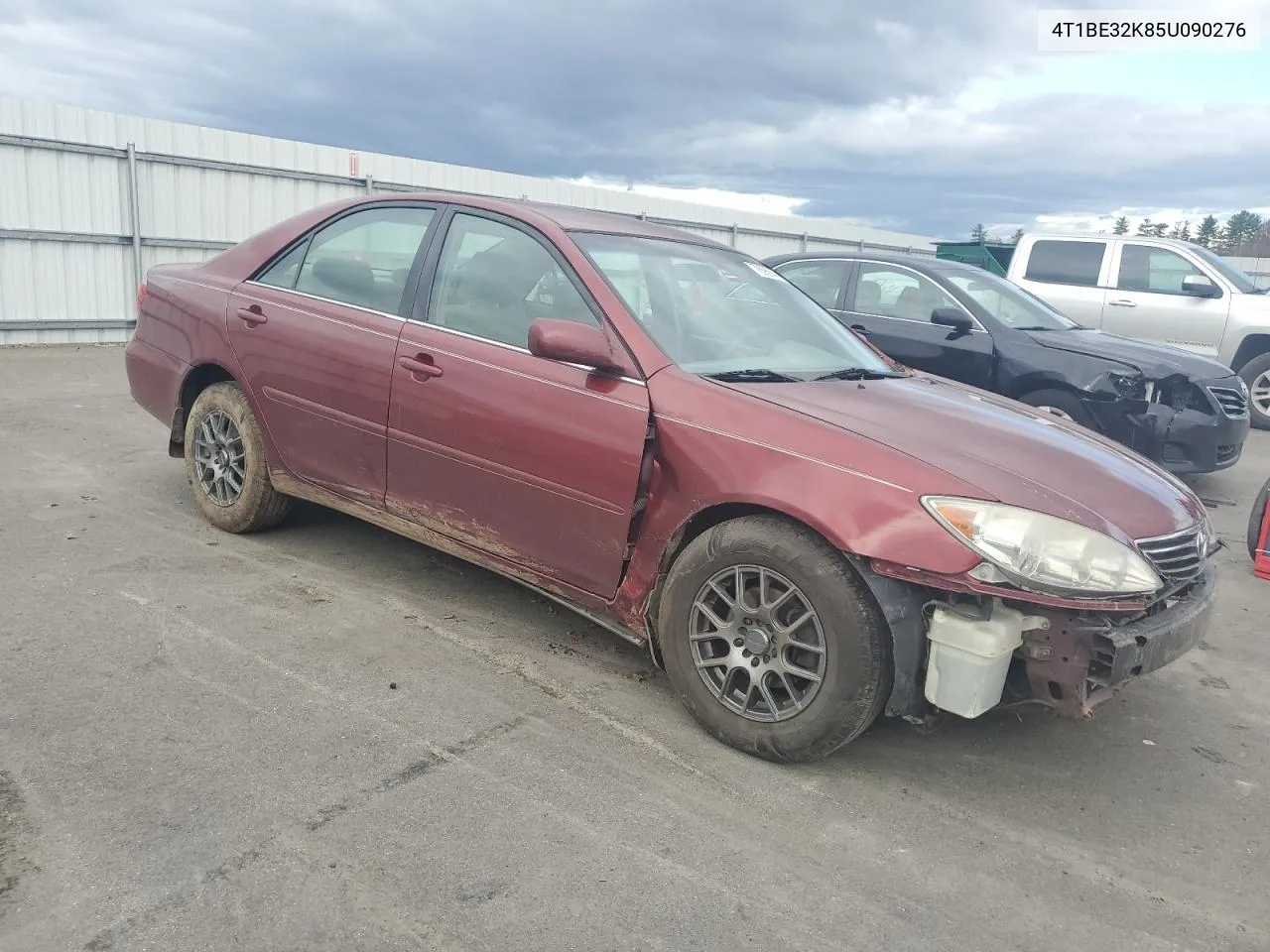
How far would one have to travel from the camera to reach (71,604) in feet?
12.6

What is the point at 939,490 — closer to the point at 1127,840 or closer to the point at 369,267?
the point at 1127,840

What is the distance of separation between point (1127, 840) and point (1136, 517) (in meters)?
0.95

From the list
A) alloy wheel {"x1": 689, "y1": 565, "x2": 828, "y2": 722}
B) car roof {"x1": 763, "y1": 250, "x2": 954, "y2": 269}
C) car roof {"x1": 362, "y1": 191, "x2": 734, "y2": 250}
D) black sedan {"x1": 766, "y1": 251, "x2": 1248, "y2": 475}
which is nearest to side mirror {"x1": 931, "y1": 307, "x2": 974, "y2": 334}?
black sedan {"x1": 766, "y1": 251, "x2": 1248, "y2": 475}

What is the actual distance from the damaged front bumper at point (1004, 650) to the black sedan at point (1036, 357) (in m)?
3.94

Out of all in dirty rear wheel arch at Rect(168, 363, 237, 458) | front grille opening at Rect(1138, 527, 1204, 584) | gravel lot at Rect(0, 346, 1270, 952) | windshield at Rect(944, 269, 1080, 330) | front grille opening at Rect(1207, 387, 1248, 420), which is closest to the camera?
gravel lot at Rect(0, 346, 1270, 952)

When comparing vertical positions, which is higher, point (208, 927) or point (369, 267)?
point (369, 267)

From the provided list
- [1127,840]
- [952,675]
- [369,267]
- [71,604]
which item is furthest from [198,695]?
[1127,840]

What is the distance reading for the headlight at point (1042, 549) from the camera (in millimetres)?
2697

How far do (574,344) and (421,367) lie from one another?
2.75 ft

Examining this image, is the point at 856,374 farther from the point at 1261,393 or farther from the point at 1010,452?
the point at 1261,393

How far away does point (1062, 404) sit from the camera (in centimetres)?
709

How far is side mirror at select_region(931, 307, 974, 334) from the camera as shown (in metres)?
7.36

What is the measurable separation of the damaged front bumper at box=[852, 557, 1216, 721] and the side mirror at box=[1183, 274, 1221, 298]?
891cm

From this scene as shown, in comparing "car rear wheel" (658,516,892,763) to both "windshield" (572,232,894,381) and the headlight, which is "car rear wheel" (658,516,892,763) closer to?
the headlight
